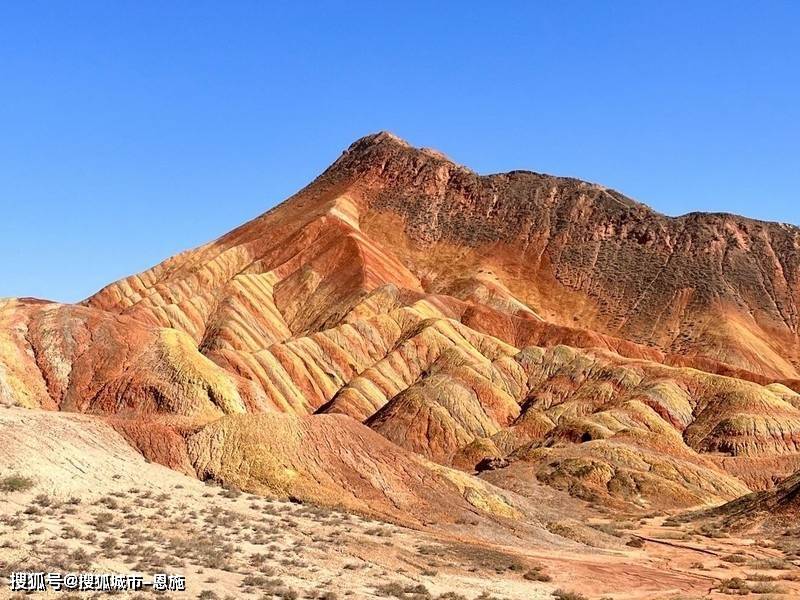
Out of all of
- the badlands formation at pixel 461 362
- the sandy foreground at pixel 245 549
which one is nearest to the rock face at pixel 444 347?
the badlands formation at pixel 461 362

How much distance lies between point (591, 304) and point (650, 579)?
101 meters

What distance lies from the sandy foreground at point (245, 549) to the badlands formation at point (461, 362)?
0.60m

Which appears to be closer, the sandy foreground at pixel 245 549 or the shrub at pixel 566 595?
the sandy foreground at pixel 245 549

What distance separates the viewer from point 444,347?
87.6m

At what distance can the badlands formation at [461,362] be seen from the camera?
3612 centimetres

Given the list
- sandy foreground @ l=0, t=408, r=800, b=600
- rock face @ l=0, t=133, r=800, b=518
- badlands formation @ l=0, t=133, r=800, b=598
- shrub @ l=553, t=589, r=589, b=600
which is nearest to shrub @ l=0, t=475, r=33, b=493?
sandy foreground @ l=0, t=408, r=800, b=600

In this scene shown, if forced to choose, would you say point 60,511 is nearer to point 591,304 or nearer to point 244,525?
point 244,525

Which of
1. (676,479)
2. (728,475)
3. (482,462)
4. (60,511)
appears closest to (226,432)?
(60,511)

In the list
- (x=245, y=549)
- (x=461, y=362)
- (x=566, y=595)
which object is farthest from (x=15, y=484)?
(x=461, y=362)

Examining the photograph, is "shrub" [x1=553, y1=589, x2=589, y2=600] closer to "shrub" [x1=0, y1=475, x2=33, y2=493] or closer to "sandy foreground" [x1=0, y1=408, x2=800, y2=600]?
"sandy foreground" [x1=0, y1=408, x2=800, y2=600]

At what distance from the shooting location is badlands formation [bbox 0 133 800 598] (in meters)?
36.1

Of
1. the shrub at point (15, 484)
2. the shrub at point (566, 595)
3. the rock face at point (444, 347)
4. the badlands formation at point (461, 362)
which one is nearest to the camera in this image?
the shrub at point (566, 595)

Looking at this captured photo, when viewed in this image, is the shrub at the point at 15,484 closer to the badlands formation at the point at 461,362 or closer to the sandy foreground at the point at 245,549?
the sandy foreground at the point at 245,549

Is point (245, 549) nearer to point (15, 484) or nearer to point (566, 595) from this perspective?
point (15, 484)
